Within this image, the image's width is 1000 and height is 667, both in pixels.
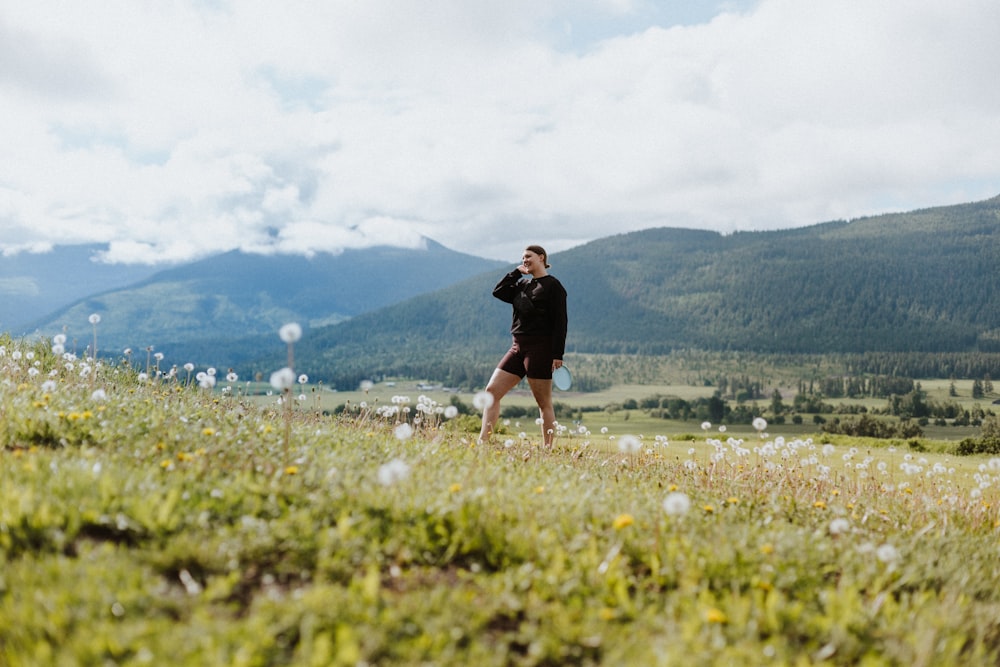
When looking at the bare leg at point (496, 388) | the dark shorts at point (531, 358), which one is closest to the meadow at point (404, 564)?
the bare leg at point (496, 388)

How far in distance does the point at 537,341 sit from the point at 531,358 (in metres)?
0.29

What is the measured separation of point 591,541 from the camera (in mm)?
5094

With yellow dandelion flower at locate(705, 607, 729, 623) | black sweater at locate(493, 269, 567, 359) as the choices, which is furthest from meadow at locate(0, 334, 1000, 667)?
black sweater at locate(493, 269, 567, 359)

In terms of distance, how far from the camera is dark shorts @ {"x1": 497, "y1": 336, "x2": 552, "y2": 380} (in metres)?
10.5

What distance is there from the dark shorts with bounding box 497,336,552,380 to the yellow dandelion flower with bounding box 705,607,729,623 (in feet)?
20.7

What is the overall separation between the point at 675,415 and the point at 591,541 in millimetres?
162255

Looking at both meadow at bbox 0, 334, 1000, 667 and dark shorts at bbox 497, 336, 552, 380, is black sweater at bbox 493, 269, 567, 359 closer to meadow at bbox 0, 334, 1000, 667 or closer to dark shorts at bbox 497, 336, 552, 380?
dark shorts at bbox 497, 336, 552, 380

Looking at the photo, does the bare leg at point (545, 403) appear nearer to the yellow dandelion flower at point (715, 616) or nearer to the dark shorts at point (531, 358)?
the dark shorts at point (531, 358)

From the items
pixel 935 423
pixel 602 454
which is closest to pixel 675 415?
pixel 935 423

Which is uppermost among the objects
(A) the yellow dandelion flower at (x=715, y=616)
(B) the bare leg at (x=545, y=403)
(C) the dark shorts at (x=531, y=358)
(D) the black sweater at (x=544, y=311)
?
(D) the black sweater at (x=544, y=311)

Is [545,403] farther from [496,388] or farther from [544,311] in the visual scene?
[544,311]

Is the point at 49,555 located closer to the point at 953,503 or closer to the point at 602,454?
the point at 602,454

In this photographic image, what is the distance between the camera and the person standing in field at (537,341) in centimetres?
1048

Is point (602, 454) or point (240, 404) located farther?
point (602, 454)
